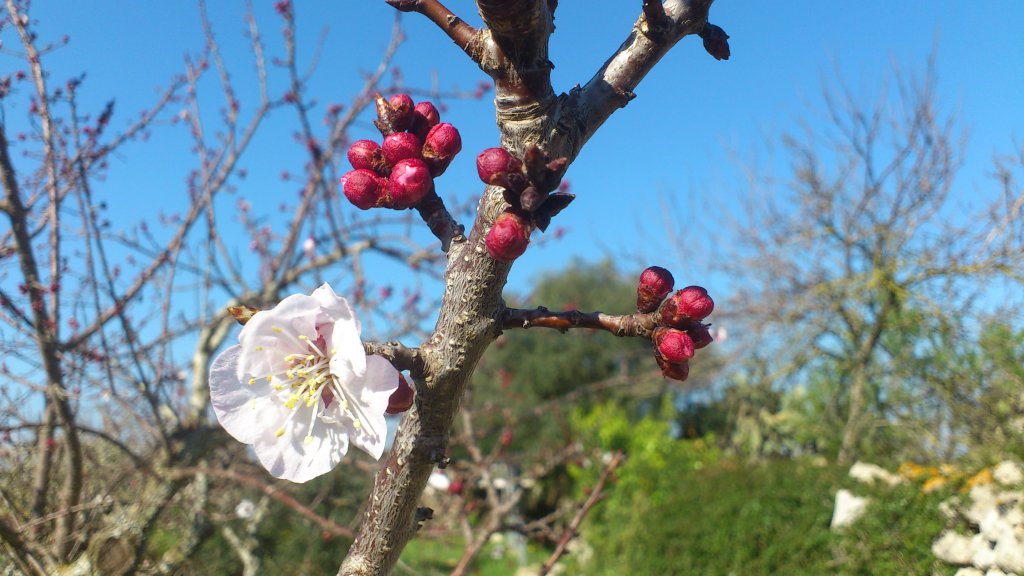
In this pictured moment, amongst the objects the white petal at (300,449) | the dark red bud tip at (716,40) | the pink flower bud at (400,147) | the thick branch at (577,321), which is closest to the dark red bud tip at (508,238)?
the thick branch at (577,321)

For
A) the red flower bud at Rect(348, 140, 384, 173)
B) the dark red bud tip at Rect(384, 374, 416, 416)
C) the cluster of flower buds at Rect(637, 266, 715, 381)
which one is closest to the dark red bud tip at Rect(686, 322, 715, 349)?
the cluster of flower buds at Rect(637, 266, 715, 381)

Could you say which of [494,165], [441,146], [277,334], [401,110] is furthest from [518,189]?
[277,334]

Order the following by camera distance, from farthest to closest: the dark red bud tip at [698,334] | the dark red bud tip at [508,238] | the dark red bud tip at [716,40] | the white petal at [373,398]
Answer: the dark red bud tip at [716,40] → the dark red bud tip at [698,334] → the white petal at [373,398] → the dark red bud tip at [508,238]

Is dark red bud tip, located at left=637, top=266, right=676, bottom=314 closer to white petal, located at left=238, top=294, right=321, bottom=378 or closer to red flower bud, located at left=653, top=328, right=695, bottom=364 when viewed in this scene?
red flower bud, located at left=653, top=328, right=695, bottom=364

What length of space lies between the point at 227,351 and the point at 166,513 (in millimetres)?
2718

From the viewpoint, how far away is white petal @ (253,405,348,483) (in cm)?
94

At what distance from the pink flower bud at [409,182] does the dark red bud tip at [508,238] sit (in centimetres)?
19

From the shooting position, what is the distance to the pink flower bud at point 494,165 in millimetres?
769

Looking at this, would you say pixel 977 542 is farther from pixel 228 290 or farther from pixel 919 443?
pixel 228 290

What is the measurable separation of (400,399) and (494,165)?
0.36m

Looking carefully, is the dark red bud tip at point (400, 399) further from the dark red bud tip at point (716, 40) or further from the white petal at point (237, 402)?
the dark red bud tip at point (716, 40)

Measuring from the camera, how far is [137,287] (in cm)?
336

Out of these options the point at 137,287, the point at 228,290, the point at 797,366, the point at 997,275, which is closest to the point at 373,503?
the point at 137,287

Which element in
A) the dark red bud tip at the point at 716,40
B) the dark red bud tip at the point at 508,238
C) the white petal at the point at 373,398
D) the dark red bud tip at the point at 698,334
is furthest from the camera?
the dark red bud tip at the point at 716,40
